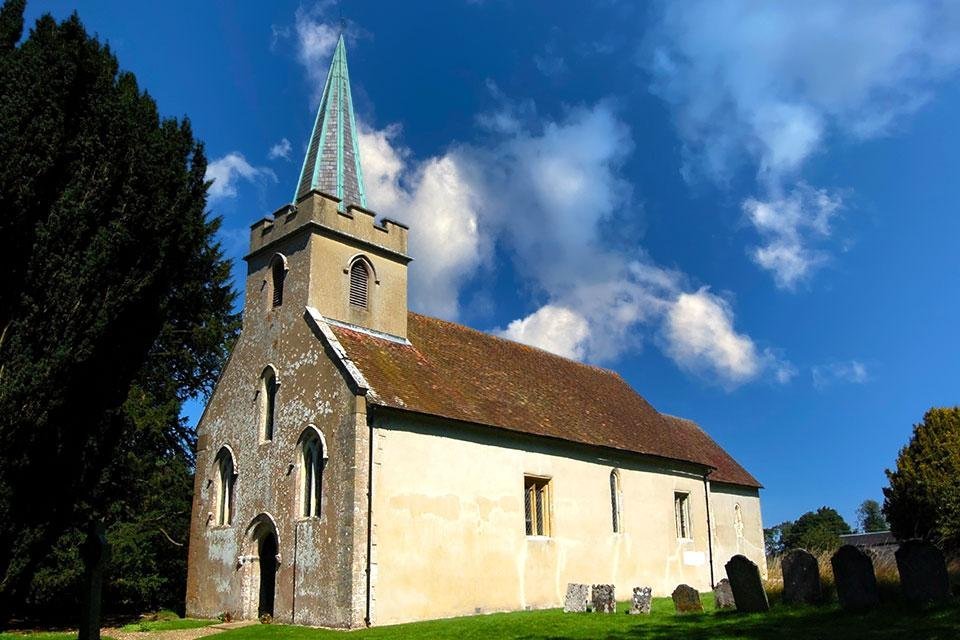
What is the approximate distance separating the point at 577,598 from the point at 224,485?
11444 millimetres

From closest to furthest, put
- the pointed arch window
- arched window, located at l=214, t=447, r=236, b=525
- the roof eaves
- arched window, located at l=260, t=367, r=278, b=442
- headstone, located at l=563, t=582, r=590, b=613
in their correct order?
1. headstone, located at l=563, t=582, r=590, b=613
2. the roof eaves
3. arched window, located at l=260, t=367, r=278, b=442
4. arched window, located at l=214, t=447, r=236, b=525
5. the pointed arch window

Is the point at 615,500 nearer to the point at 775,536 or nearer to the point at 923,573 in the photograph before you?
the point at 923,573

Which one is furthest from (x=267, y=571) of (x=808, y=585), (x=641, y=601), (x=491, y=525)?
(x=808, y=585)

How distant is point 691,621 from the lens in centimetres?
1562

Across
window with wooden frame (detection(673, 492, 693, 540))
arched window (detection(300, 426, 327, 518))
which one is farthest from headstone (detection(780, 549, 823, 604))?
window with wooden frame (detection(673, 492, 693, 540))

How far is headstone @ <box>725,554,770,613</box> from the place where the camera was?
15.7 meters

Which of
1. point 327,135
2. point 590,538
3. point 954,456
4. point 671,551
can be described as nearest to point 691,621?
point 590,538

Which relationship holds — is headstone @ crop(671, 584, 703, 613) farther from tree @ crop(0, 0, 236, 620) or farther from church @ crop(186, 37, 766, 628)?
tree @ crop(0, 0, 236, 620)

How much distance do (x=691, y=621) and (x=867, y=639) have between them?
446 cm

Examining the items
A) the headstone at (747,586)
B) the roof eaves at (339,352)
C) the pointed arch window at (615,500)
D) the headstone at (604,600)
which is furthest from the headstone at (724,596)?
the roof eaves at (339,352)

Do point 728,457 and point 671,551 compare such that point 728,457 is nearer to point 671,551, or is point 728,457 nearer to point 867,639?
point 671,551

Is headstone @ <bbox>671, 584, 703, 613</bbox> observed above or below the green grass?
above

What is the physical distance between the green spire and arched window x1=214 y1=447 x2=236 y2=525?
853cm

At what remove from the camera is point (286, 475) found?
21.0m
